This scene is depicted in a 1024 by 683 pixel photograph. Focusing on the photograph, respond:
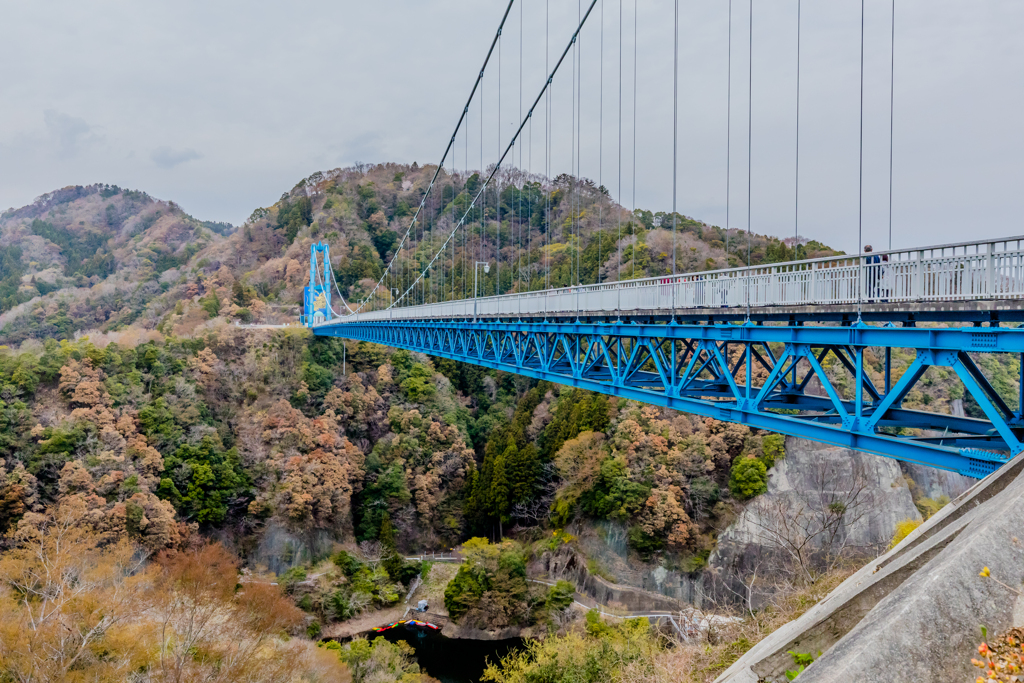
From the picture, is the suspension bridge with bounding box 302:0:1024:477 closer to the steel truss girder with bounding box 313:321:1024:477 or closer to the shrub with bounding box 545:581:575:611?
the steel truss girder with bounding box 313:321:1024:477

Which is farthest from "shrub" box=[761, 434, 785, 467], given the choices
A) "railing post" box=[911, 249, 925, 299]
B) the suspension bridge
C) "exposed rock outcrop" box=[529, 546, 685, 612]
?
"railing post" box=[911, 249, 925, 299]

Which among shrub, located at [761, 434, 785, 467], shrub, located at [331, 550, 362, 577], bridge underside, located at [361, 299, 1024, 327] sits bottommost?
shrub, located at [331, 550, 362, 577]

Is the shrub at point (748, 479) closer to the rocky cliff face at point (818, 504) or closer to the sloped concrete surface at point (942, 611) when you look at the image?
the rocky cliff face at point (818, 504)

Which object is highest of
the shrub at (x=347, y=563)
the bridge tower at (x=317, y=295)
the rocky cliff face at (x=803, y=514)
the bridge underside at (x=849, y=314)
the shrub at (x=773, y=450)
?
the bridge tower at (x=317, y=295)

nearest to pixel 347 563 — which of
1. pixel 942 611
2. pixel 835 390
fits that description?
pixel 835 390

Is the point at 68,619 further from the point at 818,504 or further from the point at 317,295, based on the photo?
the point at 317,295

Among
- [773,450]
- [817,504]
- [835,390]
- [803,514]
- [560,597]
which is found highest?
[835,390]

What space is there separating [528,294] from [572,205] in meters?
28.4

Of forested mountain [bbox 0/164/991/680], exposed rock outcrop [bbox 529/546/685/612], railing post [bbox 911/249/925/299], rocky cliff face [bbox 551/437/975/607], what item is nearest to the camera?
railing post [bbox 911/249/925/299]

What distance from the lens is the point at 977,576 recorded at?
314cm

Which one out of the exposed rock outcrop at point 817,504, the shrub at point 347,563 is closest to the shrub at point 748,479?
the exposed rock outcrop at point 817,504

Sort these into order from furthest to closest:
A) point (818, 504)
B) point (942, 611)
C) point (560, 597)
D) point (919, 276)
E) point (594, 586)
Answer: point (594, 586)
point (560, 597)
point (818, 504)
point (919, 276)
point (942, 611)

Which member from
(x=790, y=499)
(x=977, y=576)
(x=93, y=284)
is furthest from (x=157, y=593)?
(x=93, y=284)

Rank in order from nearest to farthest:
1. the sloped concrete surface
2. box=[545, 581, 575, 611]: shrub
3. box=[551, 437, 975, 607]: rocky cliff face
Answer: the sloped concrete surface
box=[551, 437, 975, 607]: rocky cliff face
box=[545, 581, 575, 611]: shrub
